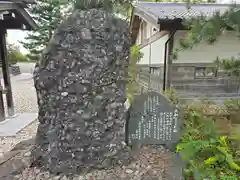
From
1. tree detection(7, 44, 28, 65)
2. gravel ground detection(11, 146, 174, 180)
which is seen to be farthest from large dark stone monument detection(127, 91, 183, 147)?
tree detection(7, 44, 28, 65)

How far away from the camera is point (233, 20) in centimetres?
239

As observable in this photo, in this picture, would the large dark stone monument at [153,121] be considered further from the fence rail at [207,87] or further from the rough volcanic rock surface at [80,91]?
the fence rail at [207,87]

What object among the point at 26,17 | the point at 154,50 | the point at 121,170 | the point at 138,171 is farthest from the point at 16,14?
the point at 138,171

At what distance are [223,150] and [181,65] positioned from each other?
4342mm

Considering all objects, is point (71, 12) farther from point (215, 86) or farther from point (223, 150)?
point (215, 86)

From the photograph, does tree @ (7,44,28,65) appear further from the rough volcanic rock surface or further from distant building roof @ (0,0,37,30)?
the rough volcanic rock surface

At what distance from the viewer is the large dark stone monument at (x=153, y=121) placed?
3012 millimetres

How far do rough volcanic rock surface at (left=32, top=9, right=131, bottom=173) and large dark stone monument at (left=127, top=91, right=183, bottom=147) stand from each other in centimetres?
50

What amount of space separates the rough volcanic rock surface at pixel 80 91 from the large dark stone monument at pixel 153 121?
1.65ft

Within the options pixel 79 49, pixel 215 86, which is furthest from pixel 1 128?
pixel 215 86

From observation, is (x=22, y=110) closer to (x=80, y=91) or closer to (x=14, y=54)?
(x=80, y=91)

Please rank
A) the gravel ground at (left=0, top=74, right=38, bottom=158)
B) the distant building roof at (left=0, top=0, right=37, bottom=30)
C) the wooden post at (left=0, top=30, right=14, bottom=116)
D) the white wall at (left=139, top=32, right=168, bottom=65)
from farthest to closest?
1. the white wall at (left=139, top=32, right=168, bottom=65)
2. the wooden post at (left=0, top=30, right=14, bottom=116)
3. the distant building roof at (left=0, top=0, right=37, bottom=30)
4. the gravel ground at (left=0, top=74, right=38, bottom=158)

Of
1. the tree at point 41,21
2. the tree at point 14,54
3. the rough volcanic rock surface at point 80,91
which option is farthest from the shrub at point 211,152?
the tree at point 14,54

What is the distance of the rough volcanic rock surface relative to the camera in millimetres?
2480
